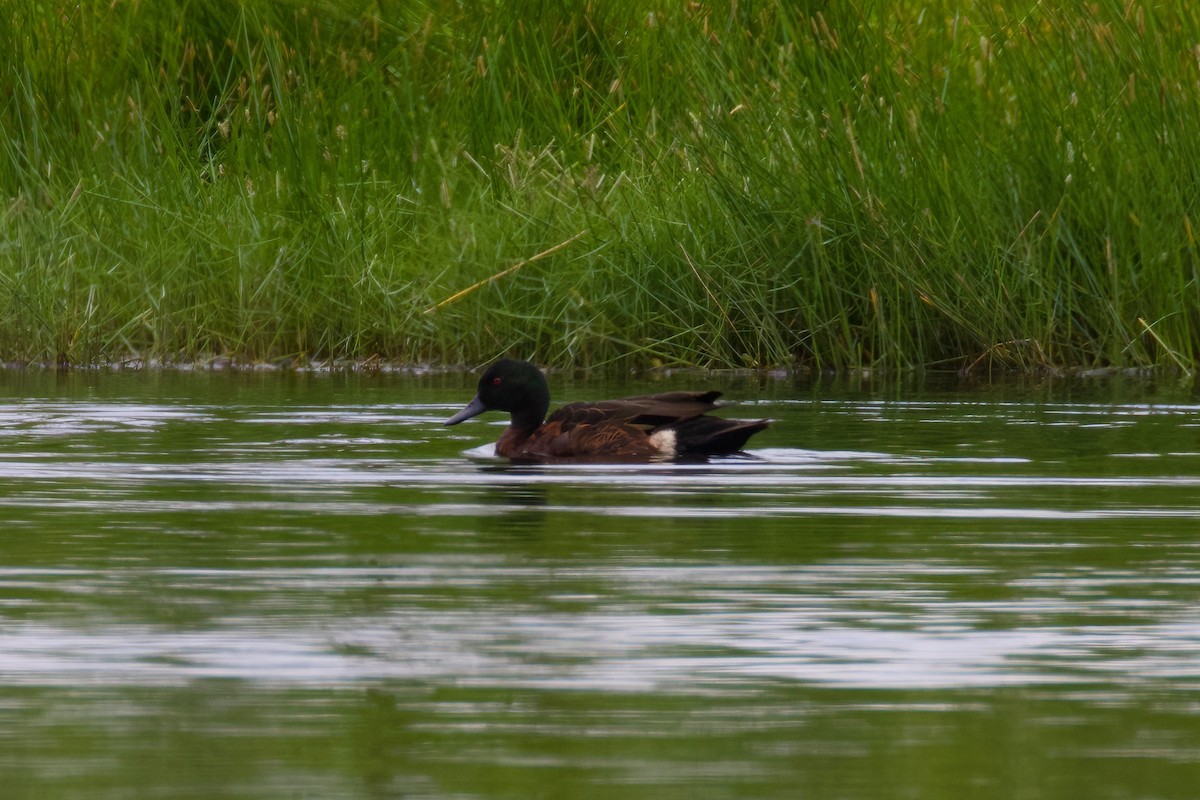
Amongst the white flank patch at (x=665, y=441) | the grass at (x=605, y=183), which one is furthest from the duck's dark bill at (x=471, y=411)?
the grass at (x=605, y=183)

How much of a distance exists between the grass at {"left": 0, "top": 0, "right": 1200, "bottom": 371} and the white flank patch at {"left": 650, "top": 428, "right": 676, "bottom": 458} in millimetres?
3881

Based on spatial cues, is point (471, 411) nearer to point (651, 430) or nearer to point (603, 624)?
point (651, 430)

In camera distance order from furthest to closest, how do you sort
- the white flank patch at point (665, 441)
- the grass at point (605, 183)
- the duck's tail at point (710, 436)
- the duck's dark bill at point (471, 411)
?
the grass at point (605, 183), the duck's dark bill at point (471, 411), the white flank patch at point (665, 441), the duck's tail at point (710, 436)

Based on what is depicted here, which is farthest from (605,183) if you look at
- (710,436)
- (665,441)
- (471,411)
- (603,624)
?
(603,624)

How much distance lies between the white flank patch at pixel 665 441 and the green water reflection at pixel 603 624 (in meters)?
0.25

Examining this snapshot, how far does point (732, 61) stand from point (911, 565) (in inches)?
293

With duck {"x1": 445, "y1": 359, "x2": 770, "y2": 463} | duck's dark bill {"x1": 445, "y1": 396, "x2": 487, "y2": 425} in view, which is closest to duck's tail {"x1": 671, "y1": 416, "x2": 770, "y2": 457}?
duck {"x1": 445, "y1": 359, "x2": 770, "y2": 463}

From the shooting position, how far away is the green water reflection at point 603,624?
300 centimetres

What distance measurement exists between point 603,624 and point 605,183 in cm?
953

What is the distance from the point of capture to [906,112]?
1138cm

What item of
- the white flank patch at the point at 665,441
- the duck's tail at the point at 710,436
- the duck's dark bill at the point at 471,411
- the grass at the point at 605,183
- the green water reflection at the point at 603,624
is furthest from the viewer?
the grass at the point at 605,183

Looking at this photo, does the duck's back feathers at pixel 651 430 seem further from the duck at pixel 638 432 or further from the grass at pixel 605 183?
the grass at pixel 605 183

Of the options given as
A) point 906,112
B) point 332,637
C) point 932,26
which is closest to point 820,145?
point 906,112

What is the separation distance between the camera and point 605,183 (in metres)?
13.5
